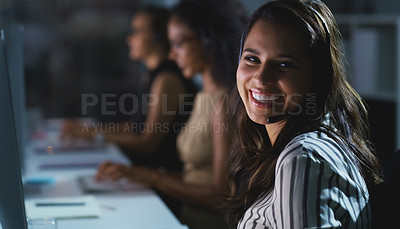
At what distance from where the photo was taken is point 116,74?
20.3 ft

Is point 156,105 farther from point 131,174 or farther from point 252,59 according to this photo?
point 252,59

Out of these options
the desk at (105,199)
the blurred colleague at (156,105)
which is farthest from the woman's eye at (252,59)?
the blurred colleague at (156,105)

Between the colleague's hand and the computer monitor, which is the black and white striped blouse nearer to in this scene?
the computer monitor

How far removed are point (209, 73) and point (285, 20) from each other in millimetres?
1308

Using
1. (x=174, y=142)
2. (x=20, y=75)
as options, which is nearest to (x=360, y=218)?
(x=20, y=75)

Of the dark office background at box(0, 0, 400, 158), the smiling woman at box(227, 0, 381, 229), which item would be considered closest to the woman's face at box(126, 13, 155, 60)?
the dark office background at box(0, 0, 400, 158)

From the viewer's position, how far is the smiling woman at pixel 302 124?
3.56 feet

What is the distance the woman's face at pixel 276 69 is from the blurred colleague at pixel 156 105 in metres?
1.93

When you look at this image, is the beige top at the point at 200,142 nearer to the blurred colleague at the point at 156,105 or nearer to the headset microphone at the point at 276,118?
the blurred colleague at the point at 156,105

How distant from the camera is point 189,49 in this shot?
8.36ft

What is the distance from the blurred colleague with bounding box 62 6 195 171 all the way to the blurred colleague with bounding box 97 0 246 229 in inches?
25.5

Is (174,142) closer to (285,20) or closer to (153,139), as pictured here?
(153,139)

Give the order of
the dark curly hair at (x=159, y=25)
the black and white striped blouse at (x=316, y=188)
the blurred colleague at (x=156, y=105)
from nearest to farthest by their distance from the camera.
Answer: the black and white striped blouse at (x=316, y=188) < the blurred colleague at (x=156, y=105) < the dark curly hair at (x=159, y=25)

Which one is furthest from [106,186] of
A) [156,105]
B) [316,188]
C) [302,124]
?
[316,188]
